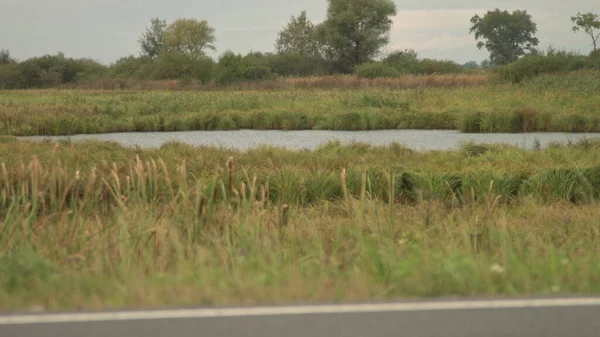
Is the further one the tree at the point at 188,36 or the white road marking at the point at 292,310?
the tree at the point at 188,36

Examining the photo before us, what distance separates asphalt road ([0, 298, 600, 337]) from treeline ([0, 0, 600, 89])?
52.6 metres

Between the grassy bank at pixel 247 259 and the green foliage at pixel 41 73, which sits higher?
the green foliage at pixel 41 73

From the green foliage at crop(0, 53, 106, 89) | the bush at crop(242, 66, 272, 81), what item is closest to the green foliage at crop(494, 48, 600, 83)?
the bush at crop(242, 66, 272, 81)

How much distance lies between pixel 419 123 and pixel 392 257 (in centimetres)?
3020

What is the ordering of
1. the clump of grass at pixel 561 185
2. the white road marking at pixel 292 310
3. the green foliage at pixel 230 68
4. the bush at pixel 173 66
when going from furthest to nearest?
the bush at pixel 173 66
the green foliage at pixel 230 68
the clump of grass at pixel 561 185
the white road marking at pixel 292 310

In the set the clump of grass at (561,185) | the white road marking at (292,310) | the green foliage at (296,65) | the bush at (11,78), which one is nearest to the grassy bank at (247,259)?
the white road marking at (292,310)

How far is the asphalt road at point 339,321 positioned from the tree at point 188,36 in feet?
327

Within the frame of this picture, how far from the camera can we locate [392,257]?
680 centimetres

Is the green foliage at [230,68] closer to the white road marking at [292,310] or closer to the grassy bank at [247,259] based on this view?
the grassy bank at [247,259]

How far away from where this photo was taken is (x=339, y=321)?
15.7 feet

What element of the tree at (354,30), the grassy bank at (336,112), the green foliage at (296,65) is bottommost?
the grassy bank at (336,112)

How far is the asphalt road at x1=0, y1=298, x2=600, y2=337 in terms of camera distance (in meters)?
4.55

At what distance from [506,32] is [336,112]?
265ft

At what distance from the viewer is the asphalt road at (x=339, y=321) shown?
455 centimetres
